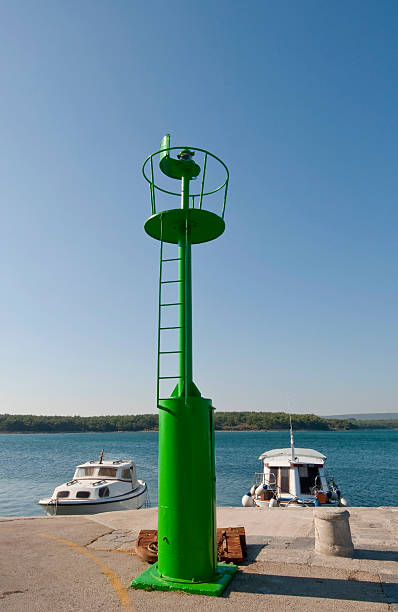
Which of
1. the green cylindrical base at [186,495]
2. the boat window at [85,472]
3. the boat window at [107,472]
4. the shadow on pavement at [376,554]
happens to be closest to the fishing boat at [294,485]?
the boat window at [107,472]

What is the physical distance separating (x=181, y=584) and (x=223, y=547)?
170 centimetres

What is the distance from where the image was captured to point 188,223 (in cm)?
807

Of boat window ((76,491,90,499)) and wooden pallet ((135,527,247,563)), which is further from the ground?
wooden pallet ((135,527,247,563))

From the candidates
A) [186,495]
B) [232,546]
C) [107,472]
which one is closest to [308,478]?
[107,472]

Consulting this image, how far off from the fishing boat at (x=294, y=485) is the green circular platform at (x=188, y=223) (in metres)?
16.5

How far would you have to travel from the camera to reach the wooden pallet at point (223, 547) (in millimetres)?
7824

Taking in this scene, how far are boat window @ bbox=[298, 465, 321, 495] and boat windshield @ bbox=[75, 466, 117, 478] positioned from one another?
33.0ft

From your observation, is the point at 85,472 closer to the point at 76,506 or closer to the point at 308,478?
the point at 76,506

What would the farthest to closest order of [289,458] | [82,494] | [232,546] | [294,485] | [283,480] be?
[289,458] → [283,480] → [294,485] → [82,494] → [232,546]

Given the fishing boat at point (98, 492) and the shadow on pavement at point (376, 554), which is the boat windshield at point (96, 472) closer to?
the fishing boat at point (98, 492)

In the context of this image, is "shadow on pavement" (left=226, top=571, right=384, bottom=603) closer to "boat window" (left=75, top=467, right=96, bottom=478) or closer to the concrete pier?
the concrete pier

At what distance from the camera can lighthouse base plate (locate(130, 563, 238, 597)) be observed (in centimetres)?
642

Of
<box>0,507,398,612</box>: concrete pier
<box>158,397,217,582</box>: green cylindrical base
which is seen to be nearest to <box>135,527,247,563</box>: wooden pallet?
<box>0,507,398,612</box>: concrete pier

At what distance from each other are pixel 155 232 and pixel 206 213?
110 cm
